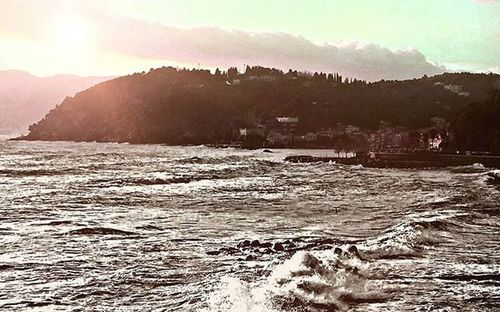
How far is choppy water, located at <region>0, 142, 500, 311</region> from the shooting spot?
21391mm

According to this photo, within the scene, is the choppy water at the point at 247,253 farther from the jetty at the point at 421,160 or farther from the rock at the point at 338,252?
the jetty at the point at 421,160

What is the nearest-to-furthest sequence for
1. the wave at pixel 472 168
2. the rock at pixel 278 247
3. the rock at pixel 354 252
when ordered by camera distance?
1. the rock at pixel 354 252
2. the rock at pixel 278 247
3. the wave at pixel 472 168

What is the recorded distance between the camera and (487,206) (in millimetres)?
53812

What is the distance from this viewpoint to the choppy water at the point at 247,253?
70.2 ft

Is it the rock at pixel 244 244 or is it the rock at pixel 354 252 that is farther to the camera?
the rock at pixel 244 244

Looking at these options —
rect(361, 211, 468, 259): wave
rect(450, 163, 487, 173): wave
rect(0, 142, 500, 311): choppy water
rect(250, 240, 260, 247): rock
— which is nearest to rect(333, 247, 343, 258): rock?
rect(0, 142, 500, 311): choppy water

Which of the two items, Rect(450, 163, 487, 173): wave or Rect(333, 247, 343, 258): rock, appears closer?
Rect(333, 247, 343, 258): rock

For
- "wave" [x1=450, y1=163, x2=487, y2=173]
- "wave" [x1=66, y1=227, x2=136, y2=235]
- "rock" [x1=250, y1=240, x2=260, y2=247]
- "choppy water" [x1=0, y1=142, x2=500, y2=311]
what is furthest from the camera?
"wave" [x1=450, y1=163, x2=487, y2=173]

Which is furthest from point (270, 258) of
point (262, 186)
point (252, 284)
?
point (262, 186)

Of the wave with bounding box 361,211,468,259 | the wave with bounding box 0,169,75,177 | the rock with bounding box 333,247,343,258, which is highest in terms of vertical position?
the rock with bounding box 333,247,343,258

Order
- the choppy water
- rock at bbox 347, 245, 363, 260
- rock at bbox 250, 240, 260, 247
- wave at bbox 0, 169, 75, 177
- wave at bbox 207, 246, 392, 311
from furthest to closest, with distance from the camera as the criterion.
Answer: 1. wave at bbox 0, 169, 75, 177
2. rock at bbox 250, 240, 260, 247
3. rock at bbox 347, 245, 363, 260
4. the choppy water
5. wave at bbox 207, 246, 392, 311

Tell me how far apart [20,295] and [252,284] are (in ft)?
32.6

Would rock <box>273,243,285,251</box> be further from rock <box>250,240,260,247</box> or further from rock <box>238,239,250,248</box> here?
rock <box>238,239,250,248</box>

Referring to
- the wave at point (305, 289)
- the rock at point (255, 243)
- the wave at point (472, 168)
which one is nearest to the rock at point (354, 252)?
the wave at point (305, 289)
